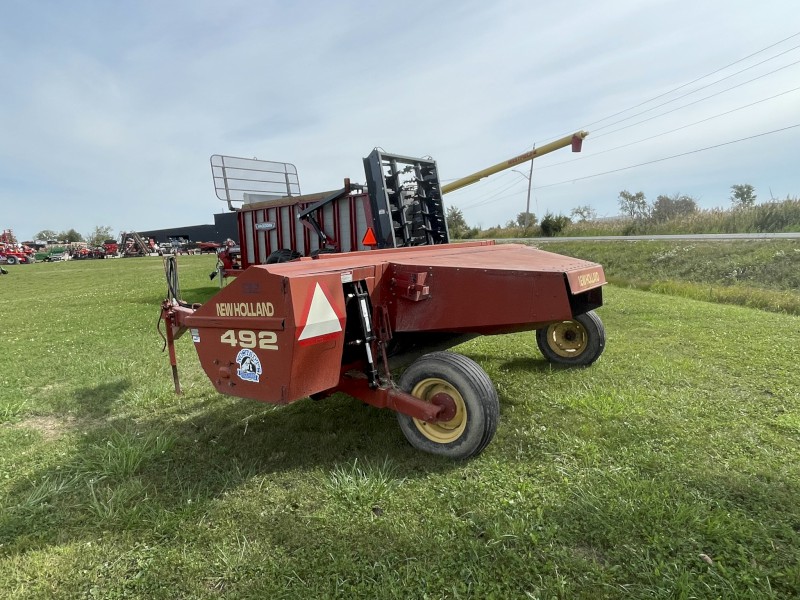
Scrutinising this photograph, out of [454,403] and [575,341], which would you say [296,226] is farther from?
[454,403]

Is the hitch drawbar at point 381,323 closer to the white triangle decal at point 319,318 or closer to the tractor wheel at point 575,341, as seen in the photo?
the white triangle decal at point 319,318

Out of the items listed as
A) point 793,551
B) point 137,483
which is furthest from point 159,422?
point 793,551

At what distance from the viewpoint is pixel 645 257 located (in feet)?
45.9

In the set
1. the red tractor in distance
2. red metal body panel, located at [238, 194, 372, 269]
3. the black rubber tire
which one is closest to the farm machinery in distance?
red metal body panel, located at [238, 194, 372, 269]

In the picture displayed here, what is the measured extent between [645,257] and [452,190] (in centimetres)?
731

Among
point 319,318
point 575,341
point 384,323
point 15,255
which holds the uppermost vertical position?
point 15,255

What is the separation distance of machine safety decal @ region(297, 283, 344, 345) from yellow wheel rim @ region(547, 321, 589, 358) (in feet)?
8.50

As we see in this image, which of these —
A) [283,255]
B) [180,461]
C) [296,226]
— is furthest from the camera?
[296,226]

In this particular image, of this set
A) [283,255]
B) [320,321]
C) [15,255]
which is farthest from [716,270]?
[15,255]

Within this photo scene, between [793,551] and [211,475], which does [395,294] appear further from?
[793,551]

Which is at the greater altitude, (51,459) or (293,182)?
(293,182)

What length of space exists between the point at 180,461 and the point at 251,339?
99cm

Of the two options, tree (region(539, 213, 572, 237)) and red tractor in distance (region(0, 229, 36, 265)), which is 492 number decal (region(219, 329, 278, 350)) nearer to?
tree (region(539, 213, 572, 237))

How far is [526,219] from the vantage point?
3503 centimetres
